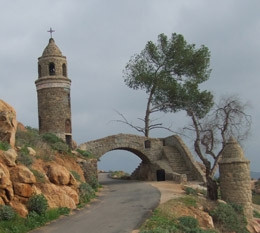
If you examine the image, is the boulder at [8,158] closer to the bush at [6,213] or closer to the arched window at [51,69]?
the bush at [6,213]

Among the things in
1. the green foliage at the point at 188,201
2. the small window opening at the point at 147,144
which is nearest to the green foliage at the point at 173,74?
the small window opening at the point at 147,144

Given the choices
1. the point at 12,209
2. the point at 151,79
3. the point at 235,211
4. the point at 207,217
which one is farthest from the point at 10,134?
the point at 151,79

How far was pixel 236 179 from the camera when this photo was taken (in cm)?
2230

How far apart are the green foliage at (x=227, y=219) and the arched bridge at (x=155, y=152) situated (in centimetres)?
958

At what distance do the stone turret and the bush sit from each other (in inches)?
483

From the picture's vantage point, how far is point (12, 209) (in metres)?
14.5

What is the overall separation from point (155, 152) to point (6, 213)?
20593 mm

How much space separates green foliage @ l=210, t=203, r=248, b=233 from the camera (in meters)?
18.8

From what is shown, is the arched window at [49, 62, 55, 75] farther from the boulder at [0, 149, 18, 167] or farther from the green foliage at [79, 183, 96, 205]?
the boulder at [0, 149, 18, 167]

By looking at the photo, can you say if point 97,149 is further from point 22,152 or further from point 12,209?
point 12,209

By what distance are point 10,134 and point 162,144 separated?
1809cm

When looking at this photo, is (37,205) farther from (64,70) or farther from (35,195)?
(64,70)

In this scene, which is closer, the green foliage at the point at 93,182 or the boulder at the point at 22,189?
the boulder at the point at 22,189

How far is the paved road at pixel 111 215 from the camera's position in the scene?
14375 mm
